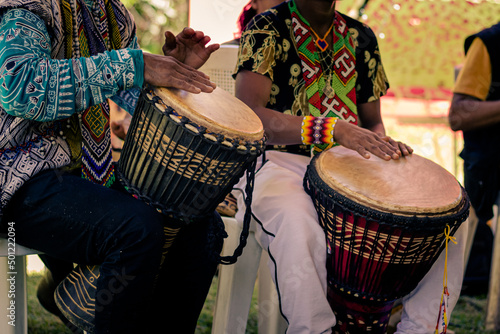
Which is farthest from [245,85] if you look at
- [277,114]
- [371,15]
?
[371,15]

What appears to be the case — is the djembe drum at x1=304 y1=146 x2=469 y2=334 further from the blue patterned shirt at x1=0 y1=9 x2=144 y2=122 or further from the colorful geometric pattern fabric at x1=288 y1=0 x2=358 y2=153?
the blue patterned shirt at x1=0 y1=9 x2=144 y2=122

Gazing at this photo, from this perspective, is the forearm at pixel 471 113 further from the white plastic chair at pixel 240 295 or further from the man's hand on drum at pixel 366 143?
the white plastic chair at pixel 240 295

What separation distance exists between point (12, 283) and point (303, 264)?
0.92 meters

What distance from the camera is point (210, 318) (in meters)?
2.63

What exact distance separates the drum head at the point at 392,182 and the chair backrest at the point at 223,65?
986 millimetres

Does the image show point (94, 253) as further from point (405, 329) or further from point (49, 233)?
point (405, 329)

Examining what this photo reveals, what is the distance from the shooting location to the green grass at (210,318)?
2395mm

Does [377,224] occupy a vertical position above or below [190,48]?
below

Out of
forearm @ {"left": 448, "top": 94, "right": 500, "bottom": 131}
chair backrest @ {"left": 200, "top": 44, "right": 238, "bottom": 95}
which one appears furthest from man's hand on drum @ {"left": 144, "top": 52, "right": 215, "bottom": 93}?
forearm @ {"left": 448, "top": 94, "right": 500, "bottom": 131}

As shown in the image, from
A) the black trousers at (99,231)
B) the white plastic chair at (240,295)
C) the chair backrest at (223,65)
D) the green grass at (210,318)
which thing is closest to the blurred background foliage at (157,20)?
the chair backrest at (223,65)

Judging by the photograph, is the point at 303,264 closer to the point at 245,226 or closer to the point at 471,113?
the point at 245,226

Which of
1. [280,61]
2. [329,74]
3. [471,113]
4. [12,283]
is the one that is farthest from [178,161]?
[471,113]

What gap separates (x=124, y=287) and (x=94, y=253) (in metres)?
0.15

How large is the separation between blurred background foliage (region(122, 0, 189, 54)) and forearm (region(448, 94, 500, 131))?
435 cm
